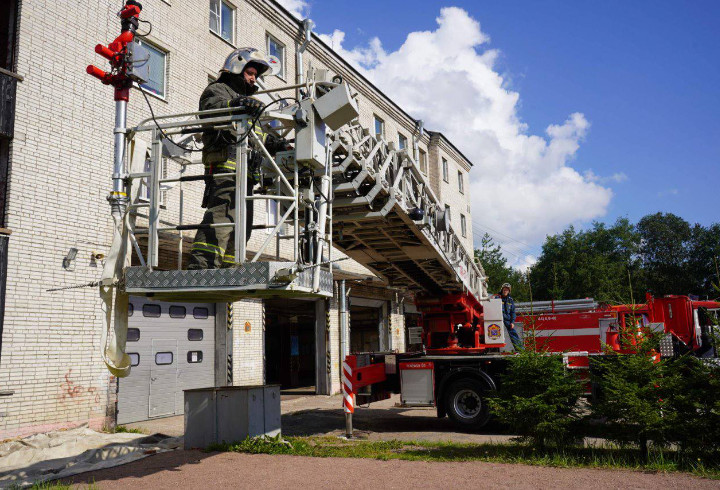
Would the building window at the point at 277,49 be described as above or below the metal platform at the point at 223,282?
above

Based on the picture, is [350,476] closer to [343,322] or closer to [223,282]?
[223,282]

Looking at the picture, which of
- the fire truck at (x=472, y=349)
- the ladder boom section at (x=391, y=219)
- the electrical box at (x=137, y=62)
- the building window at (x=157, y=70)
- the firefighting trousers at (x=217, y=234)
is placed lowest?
the fire truck at (x=472, y=349)

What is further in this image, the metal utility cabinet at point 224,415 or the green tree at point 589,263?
the green tree at point 589,263

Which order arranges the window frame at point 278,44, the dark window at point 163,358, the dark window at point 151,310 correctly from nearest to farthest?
the dark window at point 151,310
the dark window at point 163,358
the window frame at point 278,44

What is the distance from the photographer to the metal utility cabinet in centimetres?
812

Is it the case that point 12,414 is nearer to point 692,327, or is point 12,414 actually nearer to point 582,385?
point 582,385

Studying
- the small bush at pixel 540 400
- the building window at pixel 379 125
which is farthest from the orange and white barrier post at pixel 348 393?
the building window at pixel 379 125

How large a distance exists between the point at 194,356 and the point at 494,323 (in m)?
6.85

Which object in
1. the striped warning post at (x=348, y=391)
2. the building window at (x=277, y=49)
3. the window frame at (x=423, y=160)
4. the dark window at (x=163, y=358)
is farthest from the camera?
the window frame at (x=423, y=160)

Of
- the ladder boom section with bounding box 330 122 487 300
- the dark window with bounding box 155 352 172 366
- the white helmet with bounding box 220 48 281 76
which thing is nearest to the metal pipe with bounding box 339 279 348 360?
the ladder boom section with bounding box 330 122 487 300

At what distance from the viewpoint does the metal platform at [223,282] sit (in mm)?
5078

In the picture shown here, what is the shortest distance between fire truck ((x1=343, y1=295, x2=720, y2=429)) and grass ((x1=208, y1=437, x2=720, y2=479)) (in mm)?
1431

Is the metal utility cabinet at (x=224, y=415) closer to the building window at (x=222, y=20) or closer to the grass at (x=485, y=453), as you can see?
the grass at (x=485, y=453)

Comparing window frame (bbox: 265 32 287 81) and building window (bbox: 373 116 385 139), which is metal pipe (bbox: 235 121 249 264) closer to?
window frame (bbox: 265 32 287 81)
